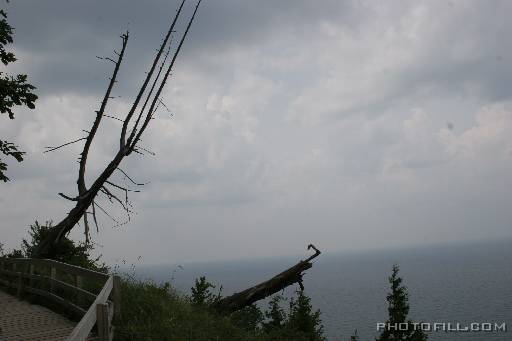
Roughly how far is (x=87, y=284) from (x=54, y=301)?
90 cm

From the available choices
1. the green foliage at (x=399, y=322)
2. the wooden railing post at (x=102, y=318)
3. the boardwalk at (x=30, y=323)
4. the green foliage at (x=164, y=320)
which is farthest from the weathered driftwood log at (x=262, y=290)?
the green foliage at (x=399, y=322)

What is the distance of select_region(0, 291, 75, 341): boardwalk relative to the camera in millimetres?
9266

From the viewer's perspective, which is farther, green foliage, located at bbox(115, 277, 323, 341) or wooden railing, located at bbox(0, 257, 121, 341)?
green foliage, located at bbox(115, 277, 323, 341)

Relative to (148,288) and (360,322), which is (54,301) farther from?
(360,322)

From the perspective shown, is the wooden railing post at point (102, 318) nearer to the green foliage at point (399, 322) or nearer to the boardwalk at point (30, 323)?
the boardwalk at point (30, 323)

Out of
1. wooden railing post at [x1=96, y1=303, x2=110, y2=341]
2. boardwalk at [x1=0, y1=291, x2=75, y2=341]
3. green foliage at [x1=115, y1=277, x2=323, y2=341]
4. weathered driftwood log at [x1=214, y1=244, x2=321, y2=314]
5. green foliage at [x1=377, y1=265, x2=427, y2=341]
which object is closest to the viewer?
wooden railing post at [x1=96, y1=303, x2=110, y2=341]

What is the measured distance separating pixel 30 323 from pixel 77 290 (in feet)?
4.49

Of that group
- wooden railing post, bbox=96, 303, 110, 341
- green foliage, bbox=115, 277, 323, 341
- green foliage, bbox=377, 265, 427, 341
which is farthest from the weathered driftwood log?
green foliage, bbox=377, 265, 427, 341

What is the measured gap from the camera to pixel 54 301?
12.1 m

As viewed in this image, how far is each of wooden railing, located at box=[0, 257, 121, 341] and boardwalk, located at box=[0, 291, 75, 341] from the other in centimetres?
36

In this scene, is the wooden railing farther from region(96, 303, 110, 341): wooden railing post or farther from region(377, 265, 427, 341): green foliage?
region(377, 265, 427, 341): green foliage

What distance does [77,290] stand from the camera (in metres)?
10.3

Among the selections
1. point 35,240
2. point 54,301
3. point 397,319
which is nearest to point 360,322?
point 397,319

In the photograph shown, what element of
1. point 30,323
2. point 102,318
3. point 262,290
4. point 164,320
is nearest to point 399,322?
point 262,290
